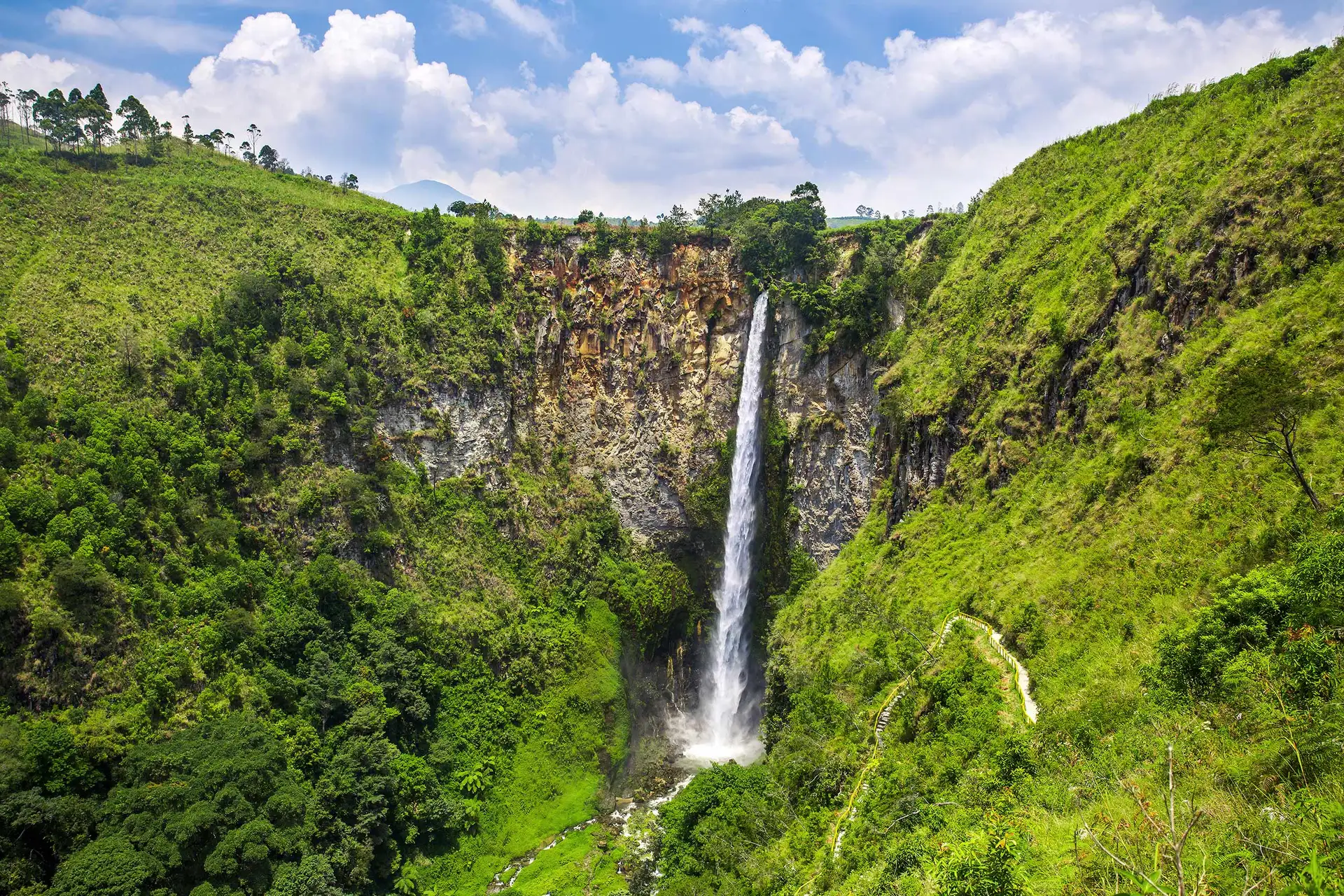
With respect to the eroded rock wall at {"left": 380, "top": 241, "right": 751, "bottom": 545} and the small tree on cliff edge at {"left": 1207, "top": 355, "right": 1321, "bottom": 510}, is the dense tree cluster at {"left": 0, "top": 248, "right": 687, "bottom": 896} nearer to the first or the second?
the eroded rock wall at {"left": 380, "top": 241, "right": 751, "bottom": 545}

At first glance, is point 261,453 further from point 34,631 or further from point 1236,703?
point 1236,703

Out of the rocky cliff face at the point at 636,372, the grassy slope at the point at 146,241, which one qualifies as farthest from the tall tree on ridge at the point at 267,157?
the rocky cliff face at the point at 636,372

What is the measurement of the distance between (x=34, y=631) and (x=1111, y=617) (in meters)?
30.0

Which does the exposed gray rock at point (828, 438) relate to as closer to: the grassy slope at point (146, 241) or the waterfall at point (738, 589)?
the waterfall at point (738, 589)

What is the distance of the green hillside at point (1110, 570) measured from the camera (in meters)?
7.24

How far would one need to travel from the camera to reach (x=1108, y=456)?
1784 cm

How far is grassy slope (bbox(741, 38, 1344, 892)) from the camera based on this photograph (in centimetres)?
1098

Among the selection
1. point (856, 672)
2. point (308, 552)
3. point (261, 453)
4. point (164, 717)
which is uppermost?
point (261, 453)

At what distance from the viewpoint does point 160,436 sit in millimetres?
28344

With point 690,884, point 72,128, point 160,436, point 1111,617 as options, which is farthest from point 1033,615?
point 72,128

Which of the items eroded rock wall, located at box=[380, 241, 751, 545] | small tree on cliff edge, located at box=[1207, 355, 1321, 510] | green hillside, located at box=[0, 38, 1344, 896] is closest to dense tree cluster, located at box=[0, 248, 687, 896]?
green hillside, located at box=[0, 38, 1344, 896]

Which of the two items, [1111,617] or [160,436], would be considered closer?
[1111,617]

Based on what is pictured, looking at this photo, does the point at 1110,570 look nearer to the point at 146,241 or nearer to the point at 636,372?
the point at 636,372

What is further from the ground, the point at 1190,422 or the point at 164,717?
the point at 1190,422
